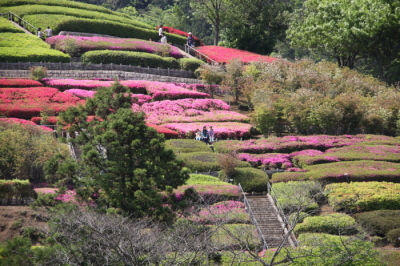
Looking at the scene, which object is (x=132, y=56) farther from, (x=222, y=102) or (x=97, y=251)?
(x=97, y=251)

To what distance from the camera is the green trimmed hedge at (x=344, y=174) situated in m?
30.6

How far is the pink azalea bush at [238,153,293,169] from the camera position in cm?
3375

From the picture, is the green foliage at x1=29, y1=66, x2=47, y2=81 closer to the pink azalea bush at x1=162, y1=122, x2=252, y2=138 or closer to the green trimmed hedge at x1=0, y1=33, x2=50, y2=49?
the green trimmed hedge at x1=0, y1=33, x2=50, y2=49

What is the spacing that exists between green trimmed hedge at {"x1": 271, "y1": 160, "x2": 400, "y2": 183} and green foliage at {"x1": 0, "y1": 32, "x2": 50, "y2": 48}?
1073 inches

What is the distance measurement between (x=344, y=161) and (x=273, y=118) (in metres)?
7.49

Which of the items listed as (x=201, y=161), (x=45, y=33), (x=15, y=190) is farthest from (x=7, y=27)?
(x=15, y=190)

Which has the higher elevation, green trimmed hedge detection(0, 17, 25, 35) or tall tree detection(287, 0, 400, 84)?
tall tree detection(287, 0, 400, 84)

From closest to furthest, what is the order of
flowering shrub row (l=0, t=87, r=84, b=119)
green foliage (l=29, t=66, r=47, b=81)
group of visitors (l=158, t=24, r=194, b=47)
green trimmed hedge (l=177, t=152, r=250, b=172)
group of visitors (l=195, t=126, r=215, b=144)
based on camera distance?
green trimmed hedge (l=177, t=152, r=250, b=172) < flowering shrub row (l=0, t=87, r=84, b=119) < group of visitors (l=195, t=126, r=215, b=144) < green foliage (l=29, t=66, r=47, b=81) < group of visitors (l=158, t=24, r=194, b=47)

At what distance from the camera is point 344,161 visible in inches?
1321

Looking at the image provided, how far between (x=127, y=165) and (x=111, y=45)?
30.7 m

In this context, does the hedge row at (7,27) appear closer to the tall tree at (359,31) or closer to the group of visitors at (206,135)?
the group of visitors at (206,135)

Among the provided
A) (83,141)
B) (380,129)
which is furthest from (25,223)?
(380,129)

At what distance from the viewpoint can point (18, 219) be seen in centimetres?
2356

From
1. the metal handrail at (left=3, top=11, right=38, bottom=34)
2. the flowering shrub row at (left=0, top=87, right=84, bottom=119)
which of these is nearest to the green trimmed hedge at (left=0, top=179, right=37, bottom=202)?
the flowering shrub row at (left=0, top=87, right=84, bottom=119)
